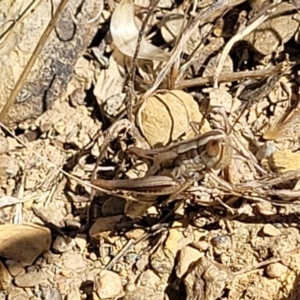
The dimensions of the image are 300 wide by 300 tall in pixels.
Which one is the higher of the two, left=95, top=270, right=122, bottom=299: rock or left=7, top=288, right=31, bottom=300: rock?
left=95, top=270, right=122, bottom=299: rock

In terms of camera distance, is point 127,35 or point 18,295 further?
point 127,35

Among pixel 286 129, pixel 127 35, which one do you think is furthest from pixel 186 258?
pixel 127 35

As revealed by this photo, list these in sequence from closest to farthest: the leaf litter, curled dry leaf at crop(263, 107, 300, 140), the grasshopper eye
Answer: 1. the grasshopper eye
2. the leaf litter
3. curled dry leaf at crop(263, 107, 300, 140)

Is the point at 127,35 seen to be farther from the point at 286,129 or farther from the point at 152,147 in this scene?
the point at 286,129

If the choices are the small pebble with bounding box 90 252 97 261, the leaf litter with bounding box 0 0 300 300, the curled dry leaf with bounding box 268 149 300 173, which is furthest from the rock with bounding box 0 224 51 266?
the curled dry leaf with bounding box 268 149 300 173

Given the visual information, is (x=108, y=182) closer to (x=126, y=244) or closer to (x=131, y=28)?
(x=126, y=244)

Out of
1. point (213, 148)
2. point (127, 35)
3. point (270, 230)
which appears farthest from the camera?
point (127, 35)

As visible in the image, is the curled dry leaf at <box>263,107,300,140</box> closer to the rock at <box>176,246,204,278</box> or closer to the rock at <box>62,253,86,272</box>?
the rock at <box>176,246,204,278</box>
